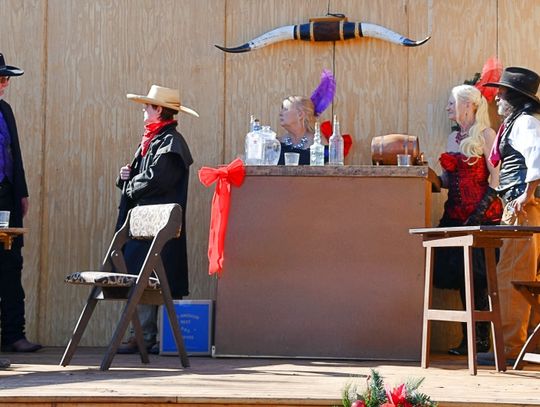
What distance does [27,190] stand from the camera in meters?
7.48

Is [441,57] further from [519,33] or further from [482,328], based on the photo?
[482,328]

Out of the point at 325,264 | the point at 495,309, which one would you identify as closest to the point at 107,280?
the point at 325,264

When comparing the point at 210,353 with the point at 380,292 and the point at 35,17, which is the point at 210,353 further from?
the point at 35,17

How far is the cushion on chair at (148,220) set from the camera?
5.95 meters

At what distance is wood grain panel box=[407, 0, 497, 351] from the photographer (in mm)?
7617

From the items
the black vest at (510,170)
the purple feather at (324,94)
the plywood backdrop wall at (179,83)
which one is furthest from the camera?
the plywood backdrop wall at (179,83)

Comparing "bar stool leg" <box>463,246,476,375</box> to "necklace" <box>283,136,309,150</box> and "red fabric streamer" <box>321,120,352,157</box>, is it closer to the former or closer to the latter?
"necklace" <box>283,136,309,150</box>

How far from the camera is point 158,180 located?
6.91 meters

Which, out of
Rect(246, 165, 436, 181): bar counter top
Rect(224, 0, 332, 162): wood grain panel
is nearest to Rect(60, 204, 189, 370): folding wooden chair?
Rect(246, 165, 436, 181): bar counter top

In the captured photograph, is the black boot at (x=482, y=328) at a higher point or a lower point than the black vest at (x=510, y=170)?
lower

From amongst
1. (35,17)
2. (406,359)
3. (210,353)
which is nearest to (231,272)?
(210,353)

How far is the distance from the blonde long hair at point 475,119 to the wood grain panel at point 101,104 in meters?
1.70

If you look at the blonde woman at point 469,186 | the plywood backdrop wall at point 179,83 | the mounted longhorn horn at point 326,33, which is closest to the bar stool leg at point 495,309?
the blonde woman at point 469,186

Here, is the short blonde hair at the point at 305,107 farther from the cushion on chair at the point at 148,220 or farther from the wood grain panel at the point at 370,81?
the cushion on chair at the point at 148,220
